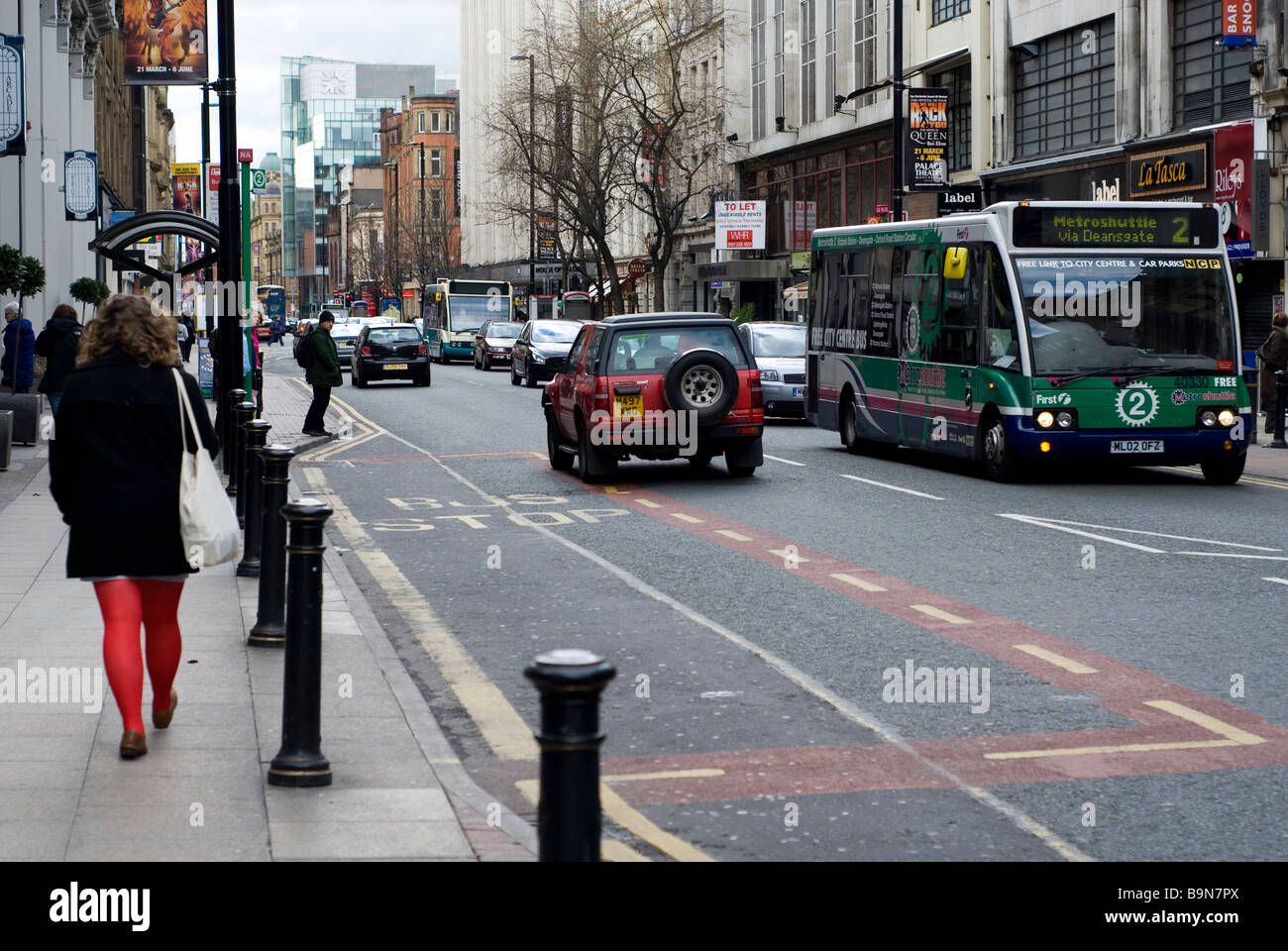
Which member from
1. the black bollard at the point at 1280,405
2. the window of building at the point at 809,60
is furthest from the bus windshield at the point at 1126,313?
the window of building at the point at 809,60

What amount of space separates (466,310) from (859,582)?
54.0 meters

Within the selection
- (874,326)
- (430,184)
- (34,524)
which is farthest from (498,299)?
(430,184)

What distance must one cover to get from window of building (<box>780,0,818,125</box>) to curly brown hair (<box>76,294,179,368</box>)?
4832 cm

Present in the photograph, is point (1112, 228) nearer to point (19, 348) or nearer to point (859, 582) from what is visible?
point (859, 582)

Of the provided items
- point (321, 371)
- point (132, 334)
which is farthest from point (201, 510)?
point (321, 371)

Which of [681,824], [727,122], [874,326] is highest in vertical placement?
[727,122]

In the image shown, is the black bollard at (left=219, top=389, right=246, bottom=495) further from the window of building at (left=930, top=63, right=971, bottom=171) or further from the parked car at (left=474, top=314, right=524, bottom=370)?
the parked car at (left=474, top=314, right=524, bottom=370)

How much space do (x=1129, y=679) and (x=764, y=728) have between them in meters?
1.95

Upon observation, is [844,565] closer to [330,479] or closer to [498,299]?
[330,479]

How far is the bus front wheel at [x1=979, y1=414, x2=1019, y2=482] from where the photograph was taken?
18.0 metres

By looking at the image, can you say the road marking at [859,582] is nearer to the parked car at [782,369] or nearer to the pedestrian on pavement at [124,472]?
the pedestrian on pavement at [124,472]

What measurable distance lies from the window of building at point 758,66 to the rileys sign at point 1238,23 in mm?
31353

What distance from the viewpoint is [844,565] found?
1238cm

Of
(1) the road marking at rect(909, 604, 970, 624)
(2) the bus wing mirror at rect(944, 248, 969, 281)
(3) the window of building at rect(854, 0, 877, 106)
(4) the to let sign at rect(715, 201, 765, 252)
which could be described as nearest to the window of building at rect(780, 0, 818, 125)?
(4) the to let sign at rect(715, 201, 765, 252)
